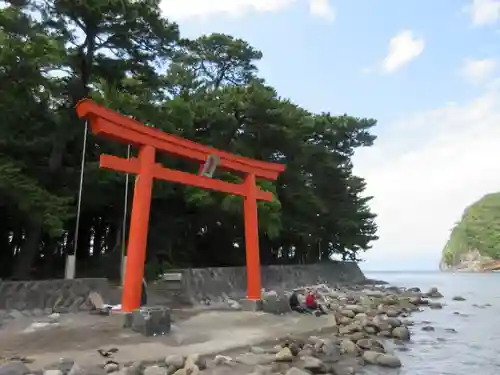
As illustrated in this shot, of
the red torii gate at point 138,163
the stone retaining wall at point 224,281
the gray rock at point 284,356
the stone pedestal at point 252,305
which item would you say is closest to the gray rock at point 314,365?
the gray rock at point 284,356

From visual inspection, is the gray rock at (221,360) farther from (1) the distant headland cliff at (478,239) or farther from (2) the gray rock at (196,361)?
(1) the distant headland cliff at (478,239)

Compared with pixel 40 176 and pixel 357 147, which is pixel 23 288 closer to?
pixel 40 176

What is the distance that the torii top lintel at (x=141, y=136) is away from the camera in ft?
32.8

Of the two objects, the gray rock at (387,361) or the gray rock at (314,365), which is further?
the gray rock at (387,361)

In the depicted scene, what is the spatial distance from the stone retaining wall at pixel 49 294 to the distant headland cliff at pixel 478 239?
8200 centimetres

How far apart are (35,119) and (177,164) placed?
5.20 meters

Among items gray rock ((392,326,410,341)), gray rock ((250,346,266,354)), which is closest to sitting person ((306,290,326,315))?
gray rock ((392,326,410,341))

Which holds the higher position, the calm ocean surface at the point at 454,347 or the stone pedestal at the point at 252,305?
the stone pedestal at the point at 252,305

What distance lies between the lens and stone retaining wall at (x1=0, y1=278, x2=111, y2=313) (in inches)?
418

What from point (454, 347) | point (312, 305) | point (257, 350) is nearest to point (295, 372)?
point (257, 350)

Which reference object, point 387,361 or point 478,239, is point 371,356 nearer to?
point 387,361

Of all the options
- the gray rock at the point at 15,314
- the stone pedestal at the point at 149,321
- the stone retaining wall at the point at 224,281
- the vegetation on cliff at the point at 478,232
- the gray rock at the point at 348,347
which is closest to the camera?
the stone pedestal at the point at 149,321

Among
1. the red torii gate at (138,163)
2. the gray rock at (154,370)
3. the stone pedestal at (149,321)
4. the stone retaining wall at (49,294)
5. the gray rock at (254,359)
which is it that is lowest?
the gray rock at (254,359)

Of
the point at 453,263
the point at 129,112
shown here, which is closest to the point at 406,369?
the point at 129,112
